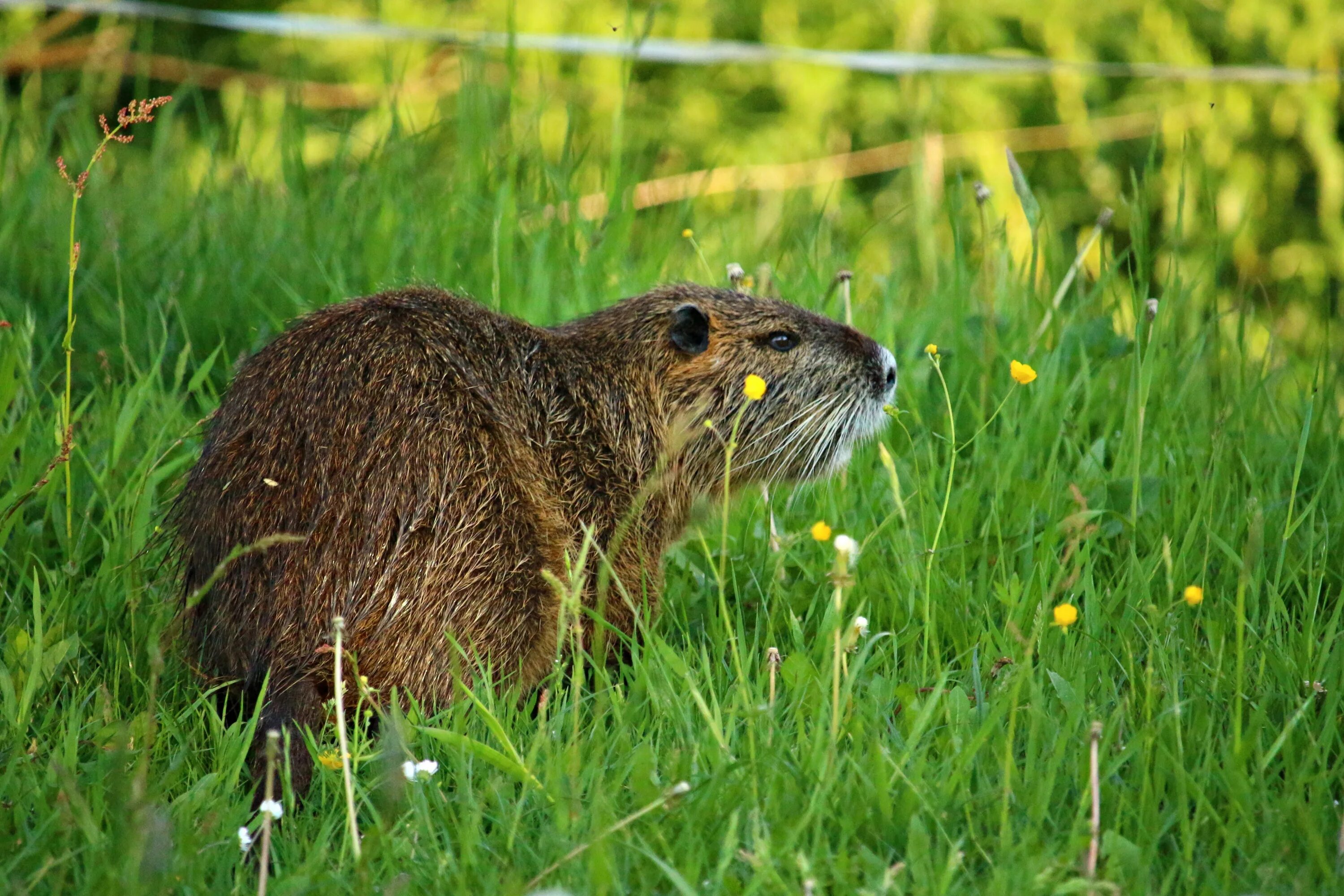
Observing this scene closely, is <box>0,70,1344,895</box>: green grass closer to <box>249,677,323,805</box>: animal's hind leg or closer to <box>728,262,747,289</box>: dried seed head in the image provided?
<box>249,677,323,805</box>: animal's hind leg

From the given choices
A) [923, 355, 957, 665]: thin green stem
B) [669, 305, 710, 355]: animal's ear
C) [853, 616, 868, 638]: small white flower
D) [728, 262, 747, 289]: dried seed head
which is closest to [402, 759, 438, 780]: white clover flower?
[853, 616, 868, 638]: small white flower

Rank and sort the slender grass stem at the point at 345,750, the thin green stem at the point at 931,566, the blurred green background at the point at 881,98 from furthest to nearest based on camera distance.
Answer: the blurred green background at the point at 881,98 < the thin green stem at the point at 931,566 < the slender grass stem at the point at 345,750

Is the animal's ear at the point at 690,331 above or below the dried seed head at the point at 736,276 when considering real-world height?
below

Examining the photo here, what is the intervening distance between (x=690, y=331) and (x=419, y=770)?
1231 millimetres

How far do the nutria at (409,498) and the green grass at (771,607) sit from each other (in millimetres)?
114

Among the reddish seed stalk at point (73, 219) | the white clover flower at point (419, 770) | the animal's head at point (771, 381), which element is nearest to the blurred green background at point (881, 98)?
the animal's head at point (771, 381)

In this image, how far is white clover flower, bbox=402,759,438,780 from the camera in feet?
6.61

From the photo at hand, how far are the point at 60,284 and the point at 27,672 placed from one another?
5.46 feet

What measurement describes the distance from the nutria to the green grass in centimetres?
11

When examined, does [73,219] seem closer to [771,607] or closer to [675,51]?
[771,607]

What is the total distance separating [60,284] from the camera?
365 centimetres

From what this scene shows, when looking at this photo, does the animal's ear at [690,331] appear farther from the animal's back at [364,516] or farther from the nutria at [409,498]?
the animal's back at [364,516]

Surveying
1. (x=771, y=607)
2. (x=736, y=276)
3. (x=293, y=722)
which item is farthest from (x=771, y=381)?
(x=293, y=722)

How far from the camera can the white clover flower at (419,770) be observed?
201cm
